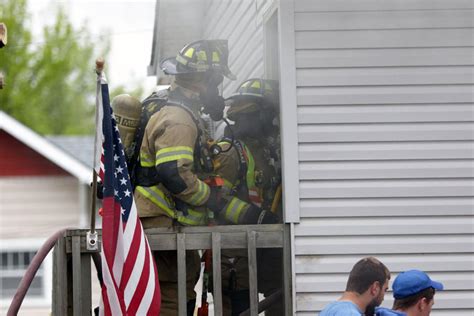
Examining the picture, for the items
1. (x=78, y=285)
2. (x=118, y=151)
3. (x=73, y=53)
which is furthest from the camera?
(x=73, y=53)

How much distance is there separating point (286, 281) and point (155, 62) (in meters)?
8.17

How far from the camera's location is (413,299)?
6730 mm

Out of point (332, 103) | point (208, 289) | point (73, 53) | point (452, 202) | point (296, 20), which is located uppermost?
point (73, 53)

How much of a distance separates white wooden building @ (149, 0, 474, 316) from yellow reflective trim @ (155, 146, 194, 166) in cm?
75

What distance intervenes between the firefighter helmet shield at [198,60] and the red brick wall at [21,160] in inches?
697

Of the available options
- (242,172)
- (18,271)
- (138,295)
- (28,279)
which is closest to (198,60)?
(242,172)

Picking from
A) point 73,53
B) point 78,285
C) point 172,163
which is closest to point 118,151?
point 172,163

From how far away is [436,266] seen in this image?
8.16m

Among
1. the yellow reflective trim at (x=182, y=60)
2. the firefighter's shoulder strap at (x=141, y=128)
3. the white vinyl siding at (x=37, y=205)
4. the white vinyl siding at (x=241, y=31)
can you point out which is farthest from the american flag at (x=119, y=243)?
the white vinyl siding at (x=37, y=205)

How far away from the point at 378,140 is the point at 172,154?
1501mm

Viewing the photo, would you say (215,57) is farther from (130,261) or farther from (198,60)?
(130,261)

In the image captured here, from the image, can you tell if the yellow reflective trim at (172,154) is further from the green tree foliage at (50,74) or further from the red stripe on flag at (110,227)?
the green tree foliage at (50,74)

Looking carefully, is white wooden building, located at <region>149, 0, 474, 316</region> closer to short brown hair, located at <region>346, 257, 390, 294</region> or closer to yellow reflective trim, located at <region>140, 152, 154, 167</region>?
Result: yellow reflective trim, located at <region>140, 152, 154, 167</region>

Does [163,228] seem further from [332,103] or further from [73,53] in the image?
[73,53]
